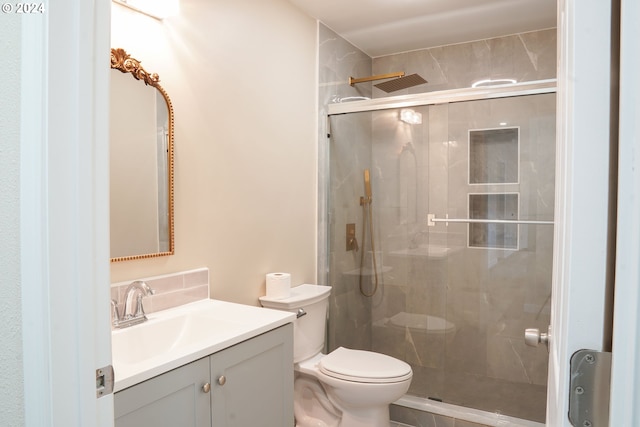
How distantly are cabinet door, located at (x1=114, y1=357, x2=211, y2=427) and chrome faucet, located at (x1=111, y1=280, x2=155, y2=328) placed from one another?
1.26ft

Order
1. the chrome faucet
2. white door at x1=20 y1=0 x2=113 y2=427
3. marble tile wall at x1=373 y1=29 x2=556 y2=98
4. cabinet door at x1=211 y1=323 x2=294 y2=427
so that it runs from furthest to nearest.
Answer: marble tile wall at x1=373 y1=29 x2=556 y2=98 → the chrome faucet → cabinet door at x1=211 y1=323 x2=294 y2=427 → white door at x1=20 y1=0 x2=113 y2=427

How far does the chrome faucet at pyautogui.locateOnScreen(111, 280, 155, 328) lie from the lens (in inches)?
61.3

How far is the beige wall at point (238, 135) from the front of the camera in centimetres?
184

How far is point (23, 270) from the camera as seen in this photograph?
0.70 metres

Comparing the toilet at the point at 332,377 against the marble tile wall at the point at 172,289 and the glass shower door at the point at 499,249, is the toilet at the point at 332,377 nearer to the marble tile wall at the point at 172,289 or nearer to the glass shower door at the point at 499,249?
the marble tile wall at the point at 172,289

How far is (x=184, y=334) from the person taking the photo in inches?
66.7

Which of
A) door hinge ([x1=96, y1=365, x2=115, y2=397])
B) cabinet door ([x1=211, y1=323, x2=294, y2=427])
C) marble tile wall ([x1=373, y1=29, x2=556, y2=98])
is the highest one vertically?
marble tile wall ([x1=373, y1=29, x2=556, y2=98])

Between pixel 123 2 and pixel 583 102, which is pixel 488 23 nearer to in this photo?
pixel 123 2

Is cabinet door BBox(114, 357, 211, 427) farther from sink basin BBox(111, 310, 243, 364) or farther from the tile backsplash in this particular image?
the tile backsplash

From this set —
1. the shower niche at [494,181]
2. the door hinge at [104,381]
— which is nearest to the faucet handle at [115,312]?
the door hinge at [104,381]

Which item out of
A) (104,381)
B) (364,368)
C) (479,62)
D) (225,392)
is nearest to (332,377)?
(364,368)

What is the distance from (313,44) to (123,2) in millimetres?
1498

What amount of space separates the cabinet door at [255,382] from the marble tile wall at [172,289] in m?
0.46

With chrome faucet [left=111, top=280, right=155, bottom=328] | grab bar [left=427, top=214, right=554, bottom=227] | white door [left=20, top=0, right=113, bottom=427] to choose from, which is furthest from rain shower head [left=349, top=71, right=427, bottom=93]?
white door [left=20, top=0, right=113, bottom=427]
